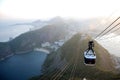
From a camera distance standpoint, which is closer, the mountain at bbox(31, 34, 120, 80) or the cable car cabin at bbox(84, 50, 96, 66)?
the cable car cabin at bbox(84, 50, 96, 66)

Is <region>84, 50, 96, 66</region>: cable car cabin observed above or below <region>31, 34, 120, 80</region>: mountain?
above

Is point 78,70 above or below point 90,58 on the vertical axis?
below

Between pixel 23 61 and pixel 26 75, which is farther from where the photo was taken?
pixel 23 61

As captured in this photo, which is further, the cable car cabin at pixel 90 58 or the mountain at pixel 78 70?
the mountain at pixel 78 70

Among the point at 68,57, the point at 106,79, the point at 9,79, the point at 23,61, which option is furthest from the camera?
the point at 23,61

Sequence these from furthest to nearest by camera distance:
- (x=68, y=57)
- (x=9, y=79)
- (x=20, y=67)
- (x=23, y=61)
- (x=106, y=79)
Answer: (x=23, y=61)
(x=20, y=67)
(x=9, y=79)
(x=68, y=57)
(x=106, y=79)

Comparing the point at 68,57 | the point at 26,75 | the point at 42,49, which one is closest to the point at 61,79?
the point at 68,57

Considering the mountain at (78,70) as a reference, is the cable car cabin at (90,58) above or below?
above

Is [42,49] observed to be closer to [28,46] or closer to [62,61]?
[28,46]

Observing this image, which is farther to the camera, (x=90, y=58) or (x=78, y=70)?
(x=78, y=70)

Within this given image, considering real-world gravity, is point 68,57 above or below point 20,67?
above
